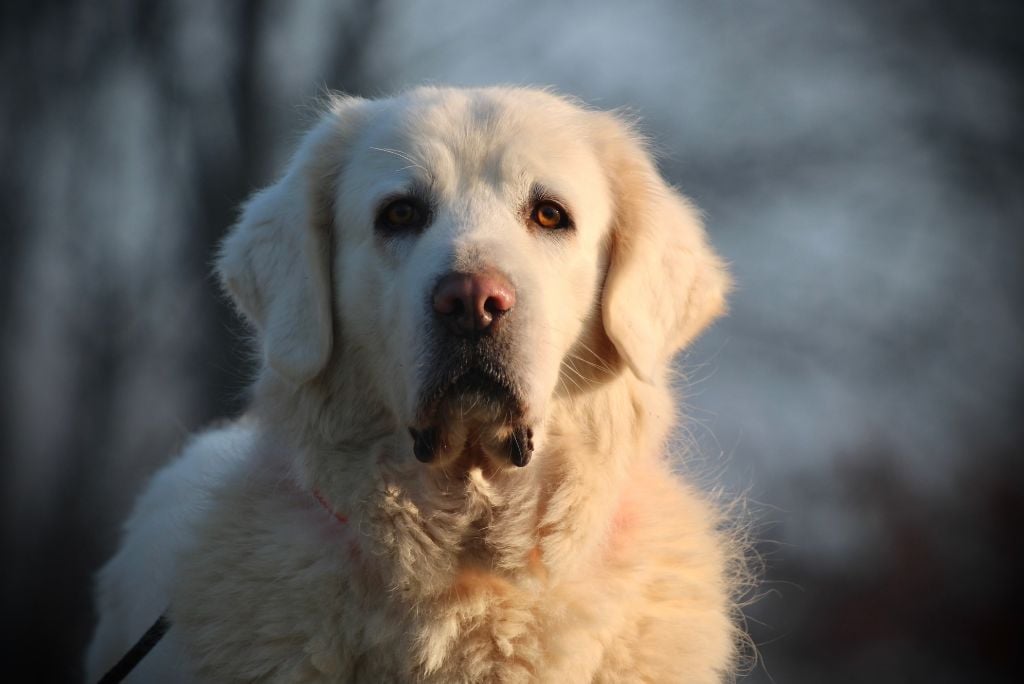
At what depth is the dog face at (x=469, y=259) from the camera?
266cm

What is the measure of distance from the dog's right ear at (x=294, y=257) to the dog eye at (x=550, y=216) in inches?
29.5

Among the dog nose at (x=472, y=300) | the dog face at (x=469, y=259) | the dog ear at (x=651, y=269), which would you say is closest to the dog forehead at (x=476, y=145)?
the dog face at (x=469, y=259)

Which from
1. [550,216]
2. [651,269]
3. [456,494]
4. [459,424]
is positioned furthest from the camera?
[651,269]

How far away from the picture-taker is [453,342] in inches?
103

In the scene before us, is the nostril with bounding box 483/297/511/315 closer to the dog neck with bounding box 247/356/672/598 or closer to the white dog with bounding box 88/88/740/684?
the white dog with bounding box 88/88/740/684

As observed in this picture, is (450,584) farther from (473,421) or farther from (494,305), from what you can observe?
(494,305)

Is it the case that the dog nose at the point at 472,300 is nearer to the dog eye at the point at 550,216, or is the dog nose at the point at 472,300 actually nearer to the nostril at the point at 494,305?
the nostril at the point at 494,305

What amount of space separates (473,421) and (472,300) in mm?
408

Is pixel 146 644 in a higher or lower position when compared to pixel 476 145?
lower

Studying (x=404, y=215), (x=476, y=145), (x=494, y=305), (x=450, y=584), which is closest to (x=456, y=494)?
(x=450, y=584)

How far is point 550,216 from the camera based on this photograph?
3.05 meters

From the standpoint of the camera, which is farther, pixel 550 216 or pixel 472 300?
pixel 550 216

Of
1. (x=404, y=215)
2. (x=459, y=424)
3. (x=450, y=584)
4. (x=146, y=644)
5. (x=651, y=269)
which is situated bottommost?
(x=146, y=644)

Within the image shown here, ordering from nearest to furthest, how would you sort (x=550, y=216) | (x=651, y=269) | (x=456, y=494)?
(x=456, y=494) → (x=550, y=216) → (x=651, y=269)
